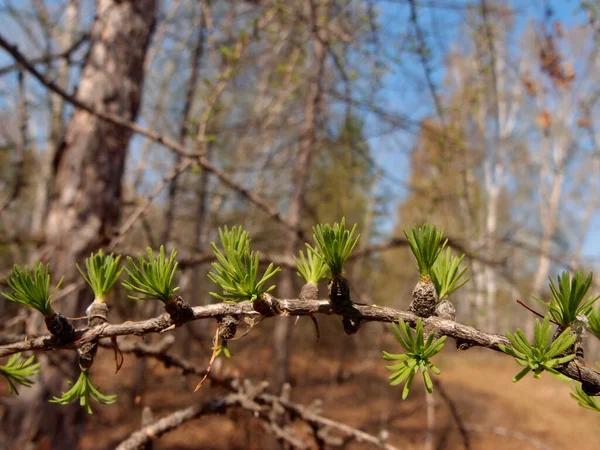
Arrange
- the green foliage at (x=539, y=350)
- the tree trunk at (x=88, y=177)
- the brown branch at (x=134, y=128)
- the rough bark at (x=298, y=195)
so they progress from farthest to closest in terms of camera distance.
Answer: the rough bark at (x=298, y=195)
the tree trunk at (x=88, y=177)
the brown branch at (x=134, y=128)
the green foliage at (x=539, y=350)

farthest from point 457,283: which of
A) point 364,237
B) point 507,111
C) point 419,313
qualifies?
point 507,111

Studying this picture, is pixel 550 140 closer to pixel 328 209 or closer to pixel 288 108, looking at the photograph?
pixel 328 209

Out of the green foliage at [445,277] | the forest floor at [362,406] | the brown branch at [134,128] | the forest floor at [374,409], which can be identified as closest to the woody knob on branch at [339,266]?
the green foliage at [445,277]

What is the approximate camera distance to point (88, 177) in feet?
5.58

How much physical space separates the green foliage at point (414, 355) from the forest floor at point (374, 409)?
2858 millimetres

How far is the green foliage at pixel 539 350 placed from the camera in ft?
1.41

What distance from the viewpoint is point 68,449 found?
1556mm

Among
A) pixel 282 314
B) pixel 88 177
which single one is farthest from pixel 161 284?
pixel 88 177

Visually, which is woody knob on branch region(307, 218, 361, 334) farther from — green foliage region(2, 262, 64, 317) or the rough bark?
the rough bark

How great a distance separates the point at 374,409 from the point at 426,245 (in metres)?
6.25

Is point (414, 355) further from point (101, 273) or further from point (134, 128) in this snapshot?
point (134, 128)

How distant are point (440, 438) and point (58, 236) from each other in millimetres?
4886

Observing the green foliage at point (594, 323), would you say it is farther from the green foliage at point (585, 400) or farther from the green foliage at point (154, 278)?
the green foliage at point (154, 278)

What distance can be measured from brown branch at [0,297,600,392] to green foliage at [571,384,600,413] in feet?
0.15
